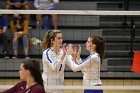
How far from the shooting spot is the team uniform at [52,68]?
193 inches

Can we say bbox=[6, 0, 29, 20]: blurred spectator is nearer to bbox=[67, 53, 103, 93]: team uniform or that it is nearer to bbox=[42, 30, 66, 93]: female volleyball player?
bbox=[42, 30, 66, 93]: female volleyball player

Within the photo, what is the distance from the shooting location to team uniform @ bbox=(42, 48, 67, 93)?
4.90 metres

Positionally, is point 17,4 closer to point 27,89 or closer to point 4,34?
point 4,34

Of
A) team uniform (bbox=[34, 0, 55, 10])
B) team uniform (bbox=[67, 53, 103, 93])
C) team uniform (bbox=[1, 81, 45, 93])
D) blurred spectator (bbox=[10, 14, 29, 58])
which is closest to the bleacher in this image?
blurred spectator (bbox=[10, 14, 29, 58])

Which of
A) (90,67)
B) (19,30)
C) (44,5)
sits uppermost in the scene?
(90,67)

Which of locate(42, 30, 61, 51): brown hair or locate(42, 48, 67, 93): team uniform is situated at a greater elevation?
locate(42, 30, 61, 51): brown hair

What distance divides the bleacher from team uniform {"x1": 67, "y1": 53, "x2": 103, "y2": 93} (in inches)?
173

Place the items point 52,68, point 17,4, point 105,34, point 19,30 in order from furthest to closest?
point 105,34
point 17,4
point 19,30
point 52,68

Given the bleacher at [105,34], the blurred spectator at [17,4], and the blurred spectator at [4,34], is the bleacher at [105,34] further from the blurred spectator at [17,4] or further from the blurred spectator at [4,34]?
the blurred spectator at [17,4]

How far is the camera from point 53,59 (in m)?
4.96

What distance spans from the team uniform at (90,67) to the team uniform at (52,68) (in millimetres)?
152

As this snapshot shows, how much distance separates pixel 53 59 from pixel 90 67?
0.46m

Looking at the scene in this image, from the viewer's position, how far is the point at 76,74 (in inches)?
380

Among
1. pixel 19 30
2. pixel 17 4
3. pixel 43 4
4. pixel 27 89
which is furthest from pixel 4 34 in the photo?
pixel 27 89
